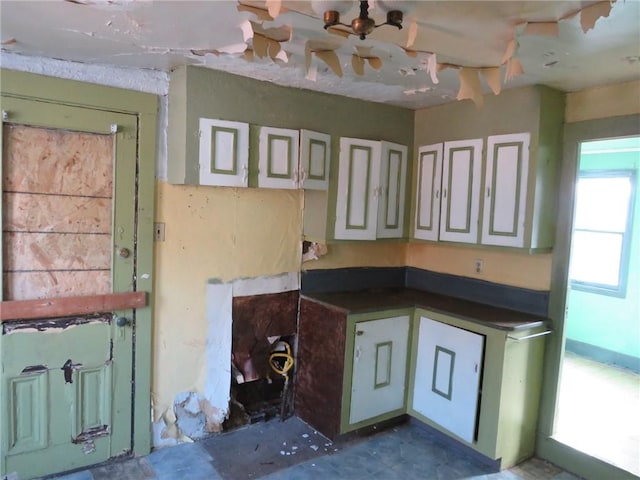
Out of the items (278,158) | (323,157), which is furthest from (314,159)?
(278,158)

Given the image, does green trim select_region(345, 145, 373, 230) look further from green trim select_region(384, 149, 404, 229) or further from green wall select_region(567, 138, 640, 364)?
green wall select_region(567, 138, 640, 364)

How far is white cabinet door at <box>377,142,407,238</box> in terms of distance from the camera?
312cm

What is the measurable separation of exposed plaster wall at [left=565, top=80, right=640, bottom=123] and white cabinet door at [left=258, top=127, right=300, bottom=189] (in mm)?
1731

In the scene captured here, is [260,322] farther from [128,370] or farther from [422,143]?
[422,143]

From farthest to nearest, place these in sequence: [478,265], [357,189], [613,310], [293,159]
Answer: [613,310] < [478,265] < [357,189] < [293,159]

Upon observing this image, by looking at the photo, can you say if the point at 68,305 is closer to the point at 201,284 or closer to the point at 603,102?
the point at 201,284

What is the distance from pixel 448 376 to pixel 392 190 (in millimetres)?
1364

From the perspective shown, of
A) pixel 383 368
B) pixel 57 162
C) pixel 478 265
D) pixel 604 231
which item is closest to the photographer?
pixel 57 162

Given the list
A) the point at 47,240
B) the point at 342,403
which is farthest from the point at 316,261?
the point at 47,240

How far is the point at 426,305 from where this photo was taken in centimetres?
291

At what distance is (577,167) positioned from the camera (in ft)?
8.54

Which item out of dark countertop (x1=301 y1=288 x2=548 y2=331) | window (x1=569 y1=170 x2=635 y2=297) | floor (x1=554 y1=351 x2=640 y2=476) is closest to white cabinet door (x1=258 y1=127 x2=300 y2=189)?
dark countertop (x1=301 y1=288 x2=548 y2=331)

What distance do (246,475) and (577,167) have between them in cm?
269

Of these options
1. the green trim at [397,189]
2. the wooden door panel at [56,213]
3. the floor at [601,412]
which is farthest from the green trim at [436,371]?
the wooden door panel at [56,213]
